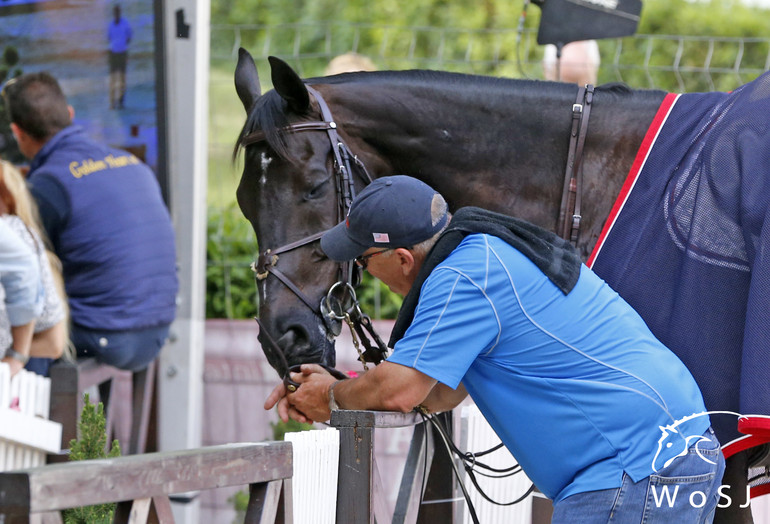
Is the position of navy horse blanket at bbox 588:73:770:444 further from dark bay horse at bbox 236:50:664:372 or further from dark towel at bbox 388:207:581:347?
dark towel at bbox 388:207:581:347

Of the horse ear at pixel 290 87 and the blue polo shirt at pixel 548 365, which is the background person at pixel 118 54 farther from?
the blue polo shirt at pixel 548 365

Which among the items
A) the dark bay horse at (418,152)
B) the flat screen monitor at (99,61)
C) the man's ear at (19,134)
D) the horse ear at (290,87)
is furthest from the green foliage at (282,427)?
the horse ear at (290,87)

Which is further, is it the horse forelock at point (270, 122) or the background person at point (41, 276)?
the background person at point (41, 276)

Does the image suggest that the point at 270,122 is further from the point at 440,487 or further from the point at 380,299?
the point at 380,299

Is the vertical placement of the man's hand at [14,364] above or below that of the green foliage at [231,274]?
above

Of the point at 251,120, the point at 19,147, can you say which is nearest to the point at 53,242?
the point at 19,147

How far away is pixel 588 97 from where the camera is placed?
3074mm

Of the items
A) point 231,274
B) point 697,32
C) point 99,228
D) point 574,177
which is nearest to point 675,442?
point 574,177

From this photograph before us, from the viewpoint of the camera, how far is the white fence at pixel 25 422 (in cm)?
354

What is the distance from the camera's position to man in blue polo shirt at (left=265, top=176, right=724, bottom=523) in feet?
7.28

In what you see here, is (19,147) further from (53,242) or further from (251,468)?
(251,468)

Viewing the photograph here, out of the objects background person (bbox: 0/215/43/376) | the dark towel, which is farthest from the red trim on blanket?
background person (bbox: 0/215/43/376)

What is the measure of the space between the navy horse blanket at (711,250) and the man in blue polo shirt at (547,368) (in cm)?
29

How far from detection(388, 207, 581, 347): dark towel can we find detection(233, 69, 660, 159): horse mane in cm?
85
